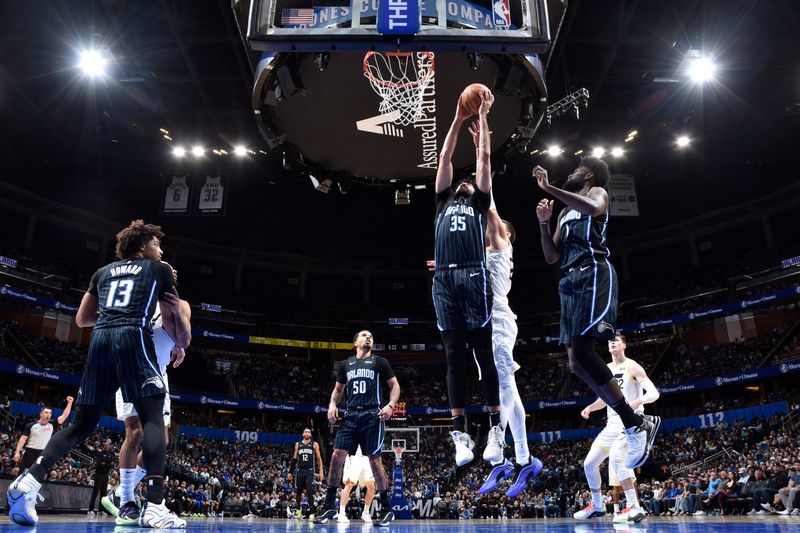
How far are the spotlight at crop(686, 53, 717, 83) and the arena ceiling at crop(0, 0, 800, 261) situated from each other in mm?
290

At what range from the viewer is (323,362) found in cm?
3891

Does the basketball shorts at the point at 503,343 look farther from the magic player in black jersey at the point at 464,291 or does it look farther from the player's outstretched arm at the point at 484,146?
the player's outstretched arm at the point at 484,146

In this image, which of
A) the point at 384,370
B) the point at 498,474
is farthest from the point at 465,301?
the point at 384,370

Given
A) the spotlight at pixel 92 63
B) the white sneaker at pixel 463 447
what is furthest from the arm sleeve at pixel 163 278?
the spotlight at pixel 92 63

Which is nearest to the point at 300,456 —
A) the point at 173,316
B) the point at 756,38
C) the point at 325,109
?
the point at 325,109

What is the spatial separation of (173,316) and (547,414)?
3353cm

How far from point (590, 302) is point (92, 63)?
17.9 metres

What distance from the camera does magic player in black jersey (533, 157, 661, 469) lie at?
472cm

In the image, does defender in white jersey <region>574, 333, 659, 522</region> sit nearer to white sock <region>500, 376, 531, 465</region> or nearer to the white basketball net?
white sock <region>500, 376, 531, 465</region>

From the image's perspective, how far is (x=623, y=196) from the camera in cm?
2300

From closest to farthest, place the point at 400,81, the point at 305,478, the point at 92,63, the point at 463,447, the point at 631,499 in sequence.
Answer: the point at 463,447 < the point at 631,499 < the point at 400,81 < the point at 305,478 < the point at 92,63

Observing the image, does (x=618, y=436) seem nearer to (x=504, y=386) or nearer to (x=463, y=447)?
(x=504, y=386)

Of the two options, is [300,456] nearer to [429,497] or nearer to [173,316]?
[173,316]

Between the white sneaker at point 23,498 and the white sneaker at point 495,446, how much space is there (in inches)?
132
